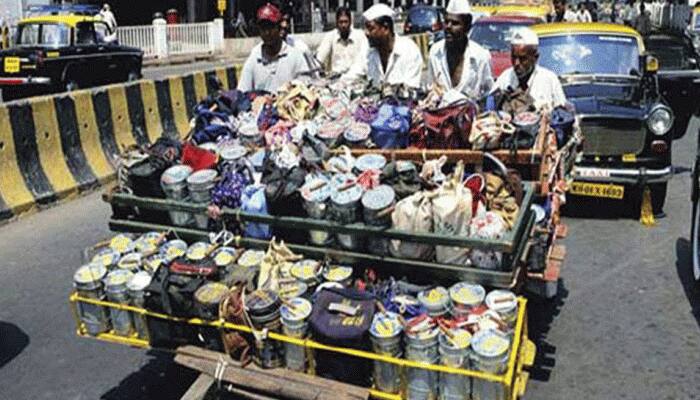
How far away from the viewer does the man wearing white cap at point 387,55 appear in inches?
244

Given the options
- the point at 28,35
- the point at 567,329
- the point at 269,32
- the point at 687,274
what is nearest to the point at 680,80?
the point at 687,274

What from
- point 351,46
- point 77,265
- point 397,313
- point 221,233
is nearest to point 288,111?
point 221,233

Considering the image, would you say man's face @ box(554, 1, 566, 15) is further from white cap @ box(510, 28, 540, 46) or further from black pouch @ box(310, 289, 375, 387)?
black pouch @ box(310, 289, 375, 387)

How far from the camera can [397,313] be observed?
11.9 ft

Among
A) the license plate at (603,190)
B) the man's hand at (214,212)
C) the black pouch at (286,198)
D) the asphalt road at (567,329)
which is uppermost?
the black pouch at (286,198)

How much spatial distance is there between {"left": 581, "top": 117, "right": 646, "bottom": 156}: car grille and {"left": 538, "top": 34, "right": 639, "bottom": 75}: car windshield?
50.4 inches

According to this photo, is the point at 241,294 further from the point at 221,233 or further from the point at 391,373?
the point at 391,373

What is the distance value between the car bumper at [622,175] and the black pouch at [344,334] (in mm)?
5064

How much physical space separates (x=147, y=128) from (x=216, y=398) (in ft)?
24.7

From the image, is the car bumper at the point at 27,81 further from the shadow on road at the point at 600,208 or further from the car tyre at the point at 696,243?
the car tyre at the point at 696,243

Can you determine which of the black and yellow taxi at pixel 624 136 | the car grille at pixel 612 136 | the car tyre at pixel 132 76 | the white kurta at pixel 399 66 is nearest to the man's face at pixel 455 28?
the white kurta at pixel 399 66

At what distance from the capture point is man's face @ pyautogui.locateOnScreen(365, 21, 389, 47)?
6.18m

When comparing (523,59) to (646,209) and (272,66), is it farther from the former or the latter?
(646,209)

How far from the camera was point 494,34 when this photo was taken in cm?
1344
